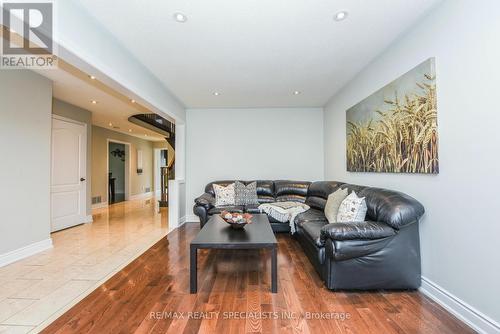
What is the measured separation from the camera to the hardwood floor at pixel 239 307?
174 centimetres

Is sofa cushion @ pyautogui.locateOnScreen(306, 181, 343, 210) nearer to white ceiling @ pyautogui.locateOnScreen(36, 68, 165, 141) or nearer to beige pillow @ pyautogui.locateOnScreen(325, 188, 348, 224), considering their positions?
beige pillow @ pyautogui.locateOnScreen(325, 188, 348, 224)

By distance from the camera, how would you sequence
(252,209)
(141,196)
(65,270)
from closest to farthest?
(65,270), (252,209), (141,196)

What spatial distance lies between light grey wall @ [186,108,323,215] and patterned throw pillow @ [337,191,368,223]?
2575 millimetres

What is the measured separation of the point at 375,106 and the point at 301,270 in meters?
2.27

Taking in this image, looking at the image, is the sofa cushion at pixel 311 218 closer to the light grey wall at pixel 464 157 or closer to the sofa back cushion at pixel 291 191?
the sofa back cushion at pixel 291 191

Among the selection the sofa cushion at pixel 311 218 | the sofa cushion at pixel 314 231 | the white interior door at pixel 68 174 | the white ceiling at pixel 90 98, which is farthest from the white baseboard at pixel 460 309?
the white interior door at pixel 68 174

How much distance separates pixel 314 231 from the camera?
8.82 feet

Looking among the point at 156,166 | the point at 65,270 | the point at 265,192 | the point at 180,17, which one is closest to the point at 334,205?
the point at 265,192

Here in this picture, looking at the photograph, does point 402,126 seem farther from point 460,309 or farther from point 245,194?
point 245,194

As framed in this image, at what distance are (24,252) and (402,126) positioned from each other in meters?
4.95

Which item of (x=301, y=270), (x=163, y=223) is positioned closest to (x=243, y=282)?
(x=301, y=270)

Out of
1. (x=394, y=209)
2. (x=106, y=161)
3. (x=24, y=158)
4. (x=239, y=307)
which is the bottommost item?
(x=239, y=307)

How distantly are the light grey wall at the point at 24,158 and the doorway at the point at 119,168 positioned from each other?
526 centimetres

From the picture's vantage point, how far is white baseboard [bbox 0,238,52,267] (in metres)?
2.87
